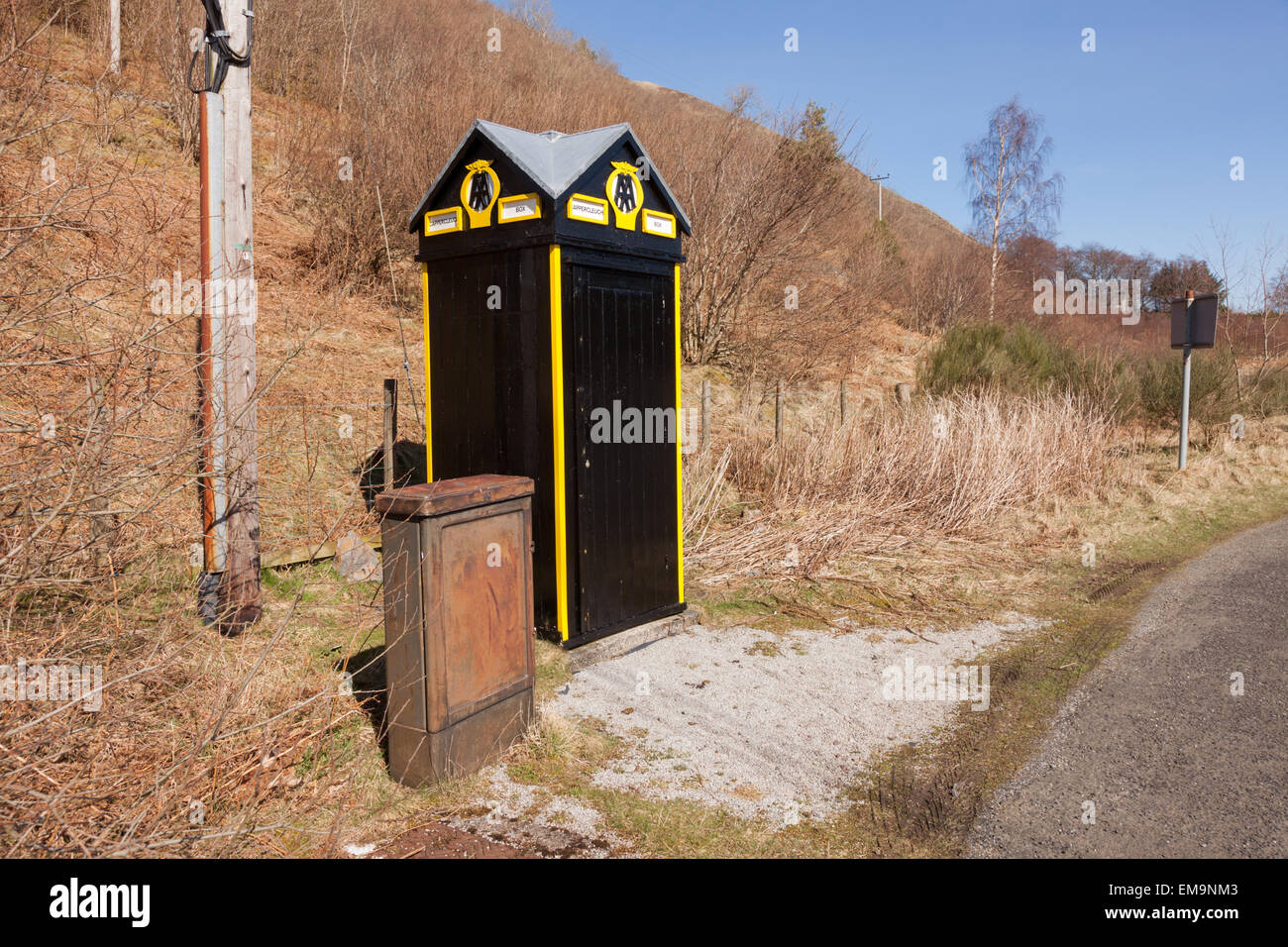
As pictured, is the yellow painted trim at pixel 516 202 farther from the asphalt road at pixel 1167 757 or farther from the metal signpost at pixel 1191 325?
the metal signpost at pixel 1191 325

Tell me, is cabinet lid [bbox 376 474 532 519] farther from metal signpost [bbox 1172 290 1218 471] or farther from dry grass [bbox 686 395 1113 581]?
metal signpost [bbox 1172 290 1218 471]

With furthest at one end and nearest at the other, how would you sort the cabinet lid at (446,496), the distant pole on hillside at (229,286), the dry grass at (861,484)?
the dry grass at (861,484), the distant pole on hillside at (229,286), the cabinet lid at (446,496)

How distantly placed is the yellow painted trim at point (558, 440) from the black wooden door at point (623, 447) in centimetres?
9

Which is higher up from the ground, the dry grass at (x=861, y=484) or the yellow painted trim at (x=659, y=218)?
the yellow painted trim at (x=659, y=218)

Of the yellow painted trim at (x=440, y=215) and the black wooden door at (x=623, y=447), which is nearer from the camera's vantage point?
the black wooden door at (x=623, y=447)

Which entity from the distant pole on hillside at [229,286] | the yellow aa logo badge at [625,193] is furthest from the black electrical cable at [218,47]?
the yellow aa logo badge at [625,193]

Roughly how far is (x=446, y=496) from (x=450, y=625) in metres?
0.55

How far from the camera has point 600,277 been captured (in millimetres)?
5562

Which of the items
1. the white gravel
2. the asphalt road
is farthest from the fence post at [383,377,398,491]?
the asphalt road

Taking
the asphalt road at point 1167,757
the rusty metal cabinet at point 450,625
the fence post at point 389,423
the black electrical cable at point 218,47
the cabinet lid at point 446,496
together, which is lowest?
the asphalt road at point 1167,757

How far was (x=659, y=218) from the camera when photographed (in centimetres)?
607

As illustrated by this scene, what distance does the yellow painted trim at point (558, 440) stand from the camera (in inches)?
206

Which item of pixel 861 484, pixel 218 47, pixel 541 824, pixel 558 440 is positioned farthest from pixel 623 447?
pixel 861 484

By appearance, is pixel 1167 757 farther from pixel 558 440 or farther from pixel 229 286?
pixel 229 286
